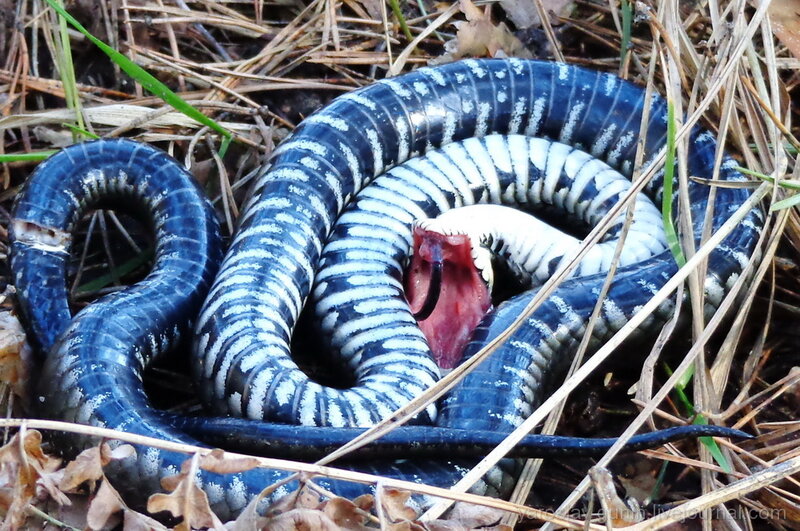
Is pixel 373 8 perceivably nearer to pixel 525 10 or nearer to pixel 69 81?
pixel 525 10

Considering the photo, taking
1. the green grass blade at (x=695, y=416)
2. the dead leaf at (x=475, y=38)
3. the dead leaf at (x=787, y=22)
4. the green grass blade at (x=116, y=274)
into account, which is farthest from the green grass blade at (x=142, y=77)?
the dead leaf at (x=787, y=22)

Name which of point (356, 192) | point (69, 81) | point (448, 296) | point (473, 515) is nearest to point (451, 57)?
point (356, 192)

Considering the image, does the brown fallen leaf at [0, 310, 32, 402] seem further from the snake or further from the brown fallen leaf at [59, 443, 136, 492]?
the brown fallen leaf at [59, 443, 136, 492]

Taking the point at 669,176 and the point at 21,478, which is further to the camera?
the point at 669,176

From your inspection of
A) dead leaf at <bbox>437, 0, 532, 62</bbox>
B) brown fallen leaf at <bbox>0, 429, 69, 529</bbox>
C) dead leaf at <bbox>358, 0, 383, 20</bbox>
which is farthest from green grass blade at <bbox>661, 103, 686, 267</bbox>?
dead leaf at <bbox>358, 0, 383, 20</bbox>

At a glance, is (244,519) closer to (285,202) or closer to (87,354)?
Result: (87,354)
